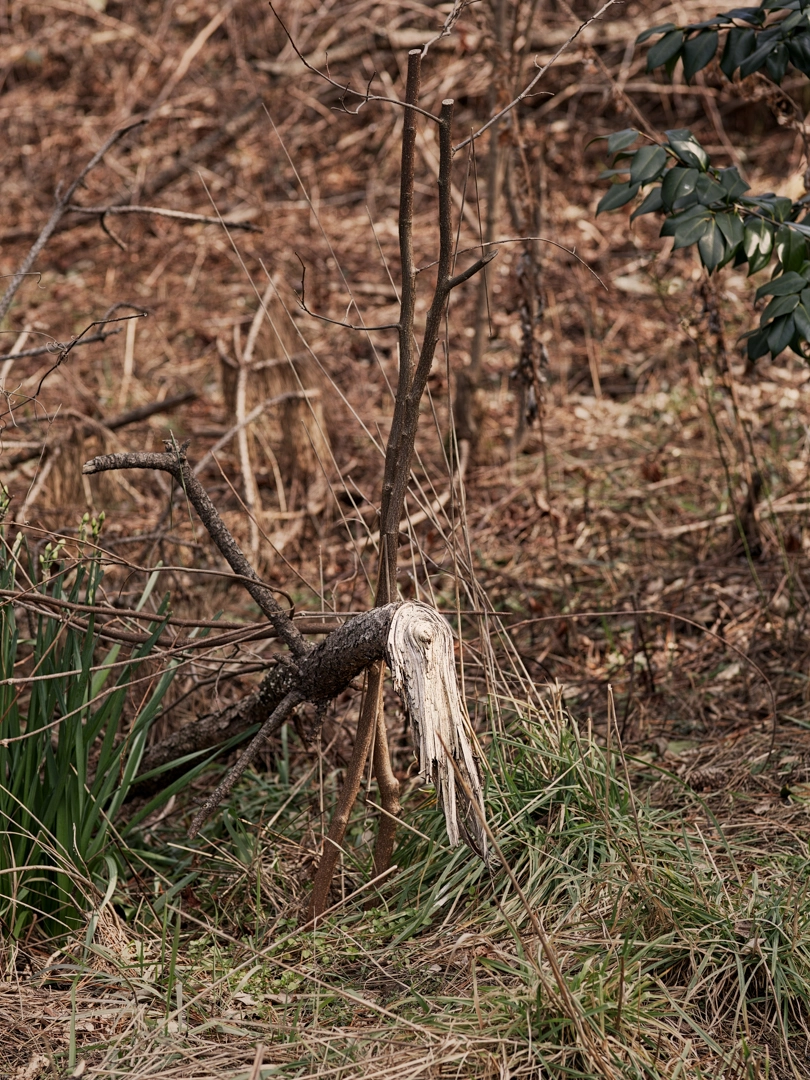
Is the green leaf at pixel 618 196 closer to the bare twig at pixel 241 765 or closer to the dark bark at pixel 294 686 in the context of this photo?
the dark bark at pixel 294 686

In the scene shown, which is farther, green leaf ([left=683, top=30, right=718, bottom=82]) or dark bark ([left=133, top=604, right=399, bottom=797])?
green leaf ([left=683, top=30, right=718, bottom=82])

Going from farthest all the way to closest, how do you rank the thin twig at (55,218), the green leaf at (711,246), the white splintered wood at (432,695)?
→ the thin twig at (55,218) → the green leaf at (711,246) → the white splintered wood at (432,695)

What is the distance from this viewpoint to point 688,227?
2496mm

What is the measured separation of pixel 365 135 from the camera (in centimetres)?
804

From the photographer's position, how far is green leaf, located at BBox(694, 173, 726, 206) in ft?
8.30

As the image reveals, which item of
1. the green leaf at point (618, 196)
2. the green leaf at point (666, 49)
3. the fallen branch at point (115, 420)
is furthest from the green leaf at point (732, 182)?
the fallen branch at point (115, 420)

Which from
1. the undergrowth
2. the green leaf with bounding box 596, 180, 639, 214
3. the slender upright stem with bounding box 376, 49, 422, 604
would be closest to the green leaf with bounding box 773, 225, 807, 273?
the green leaf with bounding box 596, 180, 639, 214

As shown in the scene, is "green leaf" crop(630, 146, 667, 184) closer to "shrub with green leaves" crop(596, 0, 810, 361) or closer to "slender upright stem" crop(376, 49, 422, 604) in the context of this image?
"shrub with green leaves" crop(596, 0, 810, 361)

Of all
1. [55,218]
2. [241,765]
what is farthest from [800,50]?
[241,765]

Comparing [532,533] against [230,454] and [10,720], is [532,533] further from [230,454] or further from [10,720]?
[10,720]

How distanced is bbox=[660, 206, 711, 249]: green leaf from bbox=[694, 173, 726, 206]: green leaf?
23 mm

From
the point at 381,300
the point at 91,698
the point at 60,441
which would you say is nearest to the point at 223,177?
the point at 381,300

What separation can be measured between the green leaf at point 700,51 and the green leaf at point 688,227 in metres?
0.44

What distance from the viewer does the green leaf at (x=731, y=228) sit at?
8.14ft
